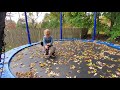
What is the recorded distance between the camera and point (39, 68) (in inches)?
152

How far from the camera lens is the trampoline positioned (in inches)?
137

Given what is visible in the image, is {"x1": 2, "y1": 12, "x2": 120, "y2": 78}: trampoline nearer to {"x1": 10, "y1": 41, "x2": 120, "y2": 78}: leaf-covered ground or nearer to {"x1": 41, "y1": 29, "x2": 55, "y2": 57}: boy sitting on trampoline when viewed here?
{"x1": 10, "y1": 41, "x2": 120, "y2": 78}: leaf-covered ground

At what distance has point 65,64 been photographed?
404cm

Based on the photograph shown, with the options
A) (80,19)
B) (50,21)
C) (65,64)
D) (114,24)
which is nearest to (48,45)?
(65,64)

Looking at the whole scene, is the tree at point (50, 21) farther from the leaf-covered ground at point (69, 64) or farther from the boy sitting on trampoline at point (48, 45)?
the boy sitting on trampoline at point (48, 45)

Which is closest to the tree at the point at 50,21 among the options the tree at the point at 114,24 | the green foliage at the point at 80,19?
the green foliage at the point at 80,19

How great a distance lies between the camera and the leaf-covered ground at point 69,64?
3.50 m

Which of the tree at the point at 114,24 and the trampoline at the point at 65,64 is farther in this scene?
the tree at the point at 114,24
